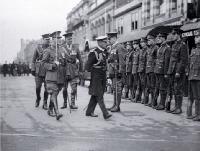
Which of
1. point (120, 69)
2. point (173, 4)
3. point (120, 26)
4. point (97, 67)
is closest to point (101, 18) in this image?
point (120, 26)

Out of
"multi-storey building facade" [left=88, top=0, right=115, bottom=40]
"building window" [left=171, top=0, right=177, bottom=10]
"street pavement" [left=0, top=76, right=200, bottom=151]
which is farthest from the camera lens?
"multi-storey building facade" [left=88, top=0, right=115, bottom=40]

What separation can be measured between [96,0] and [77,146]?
165ft

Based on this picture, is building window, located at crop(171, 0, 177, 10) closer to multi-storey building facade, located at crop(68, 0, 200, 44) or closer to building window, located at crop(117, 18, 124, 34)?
multi-storey building facade, located at crop(68, 0, 200, 44)

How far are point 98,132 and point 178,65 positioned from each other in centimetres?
392

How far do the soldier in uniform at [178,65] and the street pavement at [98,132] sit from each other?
684 millimetres

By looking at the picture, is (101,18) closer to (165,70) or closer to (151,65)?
(151,65)

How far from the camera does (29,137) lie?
762 centimetres

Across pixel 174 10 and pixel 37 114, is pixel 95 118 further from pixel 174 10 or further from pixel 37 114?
pixel 174 10

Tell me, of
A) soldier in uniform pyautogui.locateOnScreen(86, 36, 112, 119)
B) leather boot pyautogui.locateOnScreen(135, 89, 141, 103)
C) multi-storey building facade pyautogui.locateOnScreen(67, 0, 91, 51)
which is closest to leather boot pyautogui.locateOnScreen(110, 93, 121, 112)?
soldier in uniform pyautogui.locateOnScreen(86, 36, 112, 119)

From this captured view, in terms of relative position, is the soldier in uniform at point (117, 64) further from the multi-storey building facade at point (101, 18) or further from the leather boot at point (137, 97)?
the multi-storey building facade at point (101, 18)

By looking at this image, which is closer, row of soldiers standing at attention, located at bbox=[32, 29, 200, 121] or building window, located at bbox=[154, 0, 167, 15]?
row of soldiers standing at attention, located at bbox=[32, 29, 200, 121]

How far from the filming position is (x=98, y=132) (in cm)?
830

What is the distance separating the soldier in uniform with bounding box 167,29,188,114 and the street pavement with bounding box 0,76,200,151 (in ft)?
2.24

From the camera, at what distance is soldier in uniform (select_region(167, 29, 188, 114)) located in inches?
440
